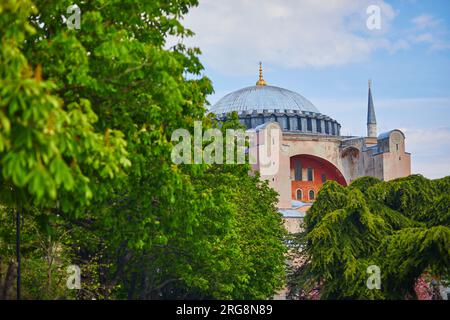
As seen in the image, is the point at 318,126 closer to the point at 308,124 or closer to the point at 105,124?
the point at 308,124

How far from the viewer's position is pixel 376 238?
23953 millimetres

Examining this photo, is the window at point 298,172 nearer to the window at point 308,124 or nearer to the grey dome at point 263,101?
the window at point 308,124

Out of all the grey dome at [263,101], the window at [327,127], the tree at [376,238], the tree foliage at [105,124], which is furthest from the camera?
the window at [327,127]

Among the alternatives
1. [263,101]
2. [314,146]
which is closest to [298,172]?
[314,146]

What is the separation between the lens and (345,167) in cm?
5803

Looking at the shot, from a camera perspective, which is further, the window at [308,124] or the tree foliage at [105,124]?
the window at [308,124]

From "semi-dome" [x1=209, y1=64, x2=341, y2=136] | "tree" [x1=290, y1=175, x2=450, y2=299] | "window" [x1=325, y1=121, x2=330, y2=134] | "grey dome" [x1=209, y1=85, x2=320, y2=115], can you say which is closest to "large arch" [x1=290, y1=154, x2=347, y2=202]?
"semi-dome" [x1=209, y1=64, x2=341, y2=136]

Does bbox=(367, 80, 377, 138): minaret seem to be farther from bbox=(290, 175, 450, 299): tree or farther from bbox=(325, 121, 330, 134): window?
bbox=(290, 175, 450, 299): tree

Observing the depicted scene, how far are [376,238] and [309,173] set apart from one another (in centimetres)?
3460

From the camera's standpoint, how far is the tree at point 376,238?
784 inches

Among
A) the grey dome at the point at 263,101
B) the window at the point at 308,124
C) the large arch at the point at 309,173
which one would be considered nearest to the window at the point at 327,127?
the grey dome at the point at 263,101
